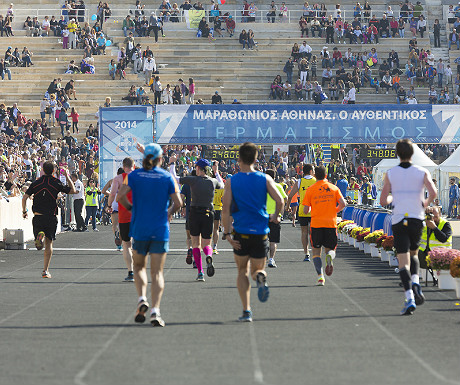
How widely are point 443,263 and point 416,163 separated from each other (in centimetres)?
2465

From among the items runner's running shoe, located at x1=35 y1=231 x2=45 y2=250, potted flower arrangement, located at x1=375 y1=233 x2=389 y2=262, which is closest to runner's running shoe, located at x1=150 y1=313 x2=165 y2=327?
runner's running shoe, located at x1=35 y1=231 x2=45 y2=250

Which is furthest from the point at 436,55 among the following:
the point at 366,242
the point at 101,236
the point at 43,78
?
the point at 366,242

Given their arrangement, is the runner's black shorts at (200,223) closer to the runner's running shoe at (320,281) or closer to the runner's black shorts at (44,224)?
the runner's running shoe at (320,281)

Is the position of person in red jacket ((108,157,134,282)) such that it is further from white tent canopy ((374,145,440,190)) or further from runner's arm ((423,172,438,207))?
white tent canopy ((374,145,440,190))

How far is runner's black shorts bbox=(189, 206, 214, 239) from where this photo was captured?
15.3 m

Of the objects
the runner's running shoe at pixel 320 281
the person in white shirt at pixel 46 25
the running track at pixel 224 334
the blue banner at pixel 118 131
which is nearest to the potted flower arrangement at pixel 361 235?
the running track at pixel 224 334

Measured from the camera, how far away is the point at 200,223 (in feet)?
50.4

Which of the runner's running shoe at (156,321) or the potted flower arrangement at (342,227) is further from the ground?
the runner's running shoe at (156,321)

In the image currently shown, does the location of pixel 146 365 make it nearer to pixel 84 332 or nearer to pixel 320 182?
pixel 84 332

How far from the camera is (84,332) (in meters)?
9.69

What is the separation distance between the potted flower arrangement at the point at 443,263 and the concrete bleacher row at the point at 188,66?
114 ft

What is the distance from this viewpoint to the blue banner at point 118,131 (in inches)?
1347

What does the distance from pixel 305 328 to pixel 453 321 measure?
66.2 inches

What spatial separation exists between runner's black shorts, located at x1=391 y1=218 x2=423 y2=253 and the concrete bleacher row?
1463 inches
